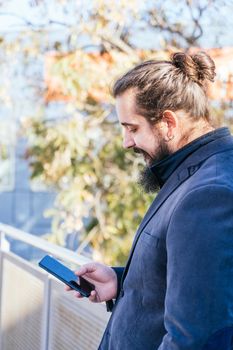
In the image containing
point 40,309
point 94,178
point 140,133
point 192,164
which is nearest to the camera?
point 192,164

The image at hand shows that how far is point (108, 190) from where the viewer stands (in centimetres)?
716

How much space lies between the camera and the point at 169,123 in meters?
1.57

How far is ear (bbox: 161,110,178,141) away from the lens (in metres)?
1.57

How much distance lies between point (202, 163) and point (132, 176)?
5.41 metres

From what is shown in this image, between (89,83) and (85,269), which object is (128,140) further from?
(89,83)

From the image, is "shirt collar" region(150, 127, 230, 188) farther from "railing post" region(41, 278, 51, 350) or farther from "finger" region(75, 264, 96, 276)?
"railing post" region(41, 278, 51, 350)

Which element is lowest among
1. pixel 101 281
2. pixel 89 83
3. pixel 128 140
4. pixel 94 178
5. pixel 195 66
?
pixel 94 178

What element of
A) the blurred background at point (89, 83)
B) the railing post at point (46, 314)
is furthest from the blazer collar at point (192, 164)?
the blurred background at point (89, 83)

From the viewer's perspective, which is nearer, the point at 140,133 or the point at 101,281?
the point at 140,133

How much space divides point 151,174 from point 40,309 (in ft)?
5.53

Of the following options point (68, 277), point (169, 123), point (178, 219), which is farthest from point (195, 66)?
point (68, 277)

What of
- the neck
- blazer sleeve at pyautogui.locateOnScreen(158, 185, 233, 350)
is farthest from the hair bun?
blazer sleeve at pyautogui.locateOnScreen(158, 185, 233, 350)

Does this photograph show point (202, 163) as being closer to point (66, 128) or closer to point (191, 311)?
point (191, 311)

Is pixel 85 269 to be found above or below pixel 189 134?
below
